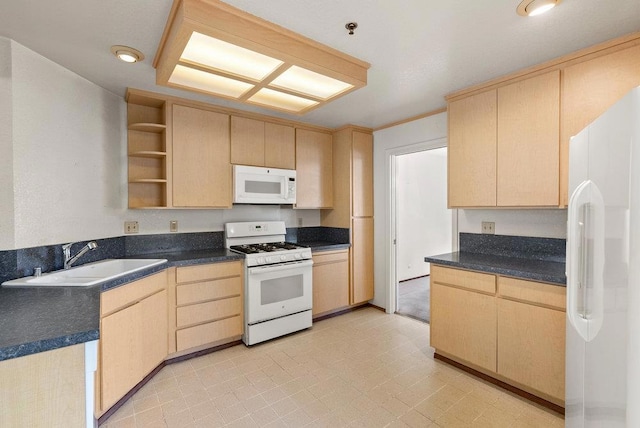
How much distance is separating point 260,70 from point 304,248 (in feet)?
5.94

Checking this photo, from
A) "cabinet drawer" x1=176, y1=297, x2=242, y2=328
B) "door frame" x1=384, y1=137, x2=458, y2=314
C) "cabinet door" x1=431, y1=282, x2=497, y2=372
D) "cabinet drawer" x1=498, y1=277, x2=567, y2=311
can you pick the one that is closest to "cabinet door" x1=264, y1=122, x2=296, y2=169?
"door frame" x1=384, y1=137, x2=458, y2=314

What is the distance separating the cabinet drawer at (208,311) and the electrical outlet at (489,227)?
2.43 metres

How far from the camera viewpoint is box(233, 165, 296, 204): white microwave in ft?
9.78

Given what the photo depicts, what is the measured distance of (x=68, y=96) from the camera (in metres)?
2.10

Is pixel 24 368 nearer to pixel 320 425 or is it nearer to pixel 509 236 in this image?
pixel 320 425

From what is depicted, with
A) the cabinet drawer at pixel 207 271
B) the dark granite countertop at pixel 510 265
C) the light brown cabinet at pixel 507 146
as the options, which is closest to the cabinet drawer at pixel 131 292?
the cabinet drawer at pixel 207 271

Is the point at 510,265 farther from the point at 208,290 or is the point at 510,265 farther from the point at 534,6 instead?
the point at 208,290

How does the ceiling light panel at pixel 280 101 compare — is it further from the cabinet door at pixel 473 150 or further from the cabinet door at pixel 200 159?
the cabinet door at pixel 473 150

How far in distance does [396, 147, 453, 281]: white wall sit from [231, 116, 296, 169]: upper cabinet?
7.74 ft

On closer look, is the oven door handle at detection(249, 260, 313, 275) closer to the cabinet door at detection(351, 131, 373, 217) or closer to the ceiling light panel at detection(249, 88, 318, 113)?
the cabinet door at detection(351, 131, 373, 217)

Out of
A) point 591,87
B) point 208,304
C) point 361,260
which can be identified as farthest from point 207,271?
point 591,87

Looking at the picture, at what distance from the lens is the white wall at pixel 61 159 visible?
67.5 inches

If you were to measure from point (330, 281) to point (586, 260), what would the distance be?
2.59 metres

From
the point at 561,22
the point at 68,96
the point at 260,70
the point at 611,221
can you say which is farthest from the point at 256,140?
the point at 611,221
